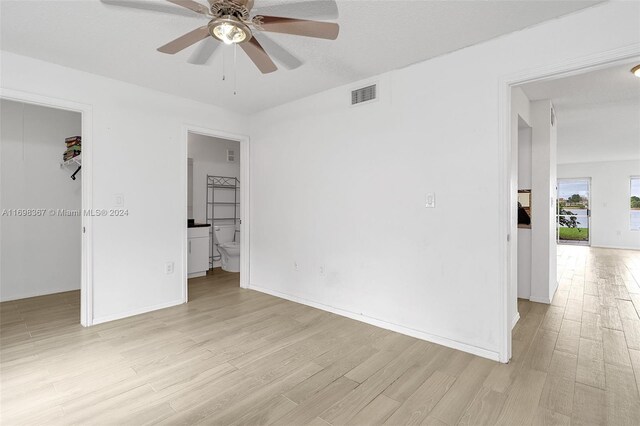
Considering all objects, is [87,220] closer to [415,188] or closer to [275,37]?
[275,37]

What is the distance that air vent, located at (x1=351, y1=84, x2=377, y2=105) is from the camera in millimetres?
3157

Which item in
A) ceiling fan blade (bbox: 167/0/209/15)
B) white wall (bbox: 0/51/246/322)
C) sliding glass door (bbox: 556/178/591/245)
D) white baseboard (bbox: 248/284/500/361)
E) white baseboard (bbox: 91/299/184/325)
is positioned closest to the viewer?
ceiling fan blade (bbox: 167/0/209/15)

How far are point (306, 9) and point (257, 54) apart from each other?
0.42 metres

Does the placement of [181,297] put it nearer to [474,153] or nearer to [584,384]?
[474,153]

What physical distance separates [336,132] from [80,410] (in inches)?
120

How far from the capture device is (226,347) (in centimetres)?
265

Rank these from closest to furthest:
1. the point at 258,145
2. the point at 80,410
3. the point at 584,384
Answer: the point at 80,410 < the point at 584,384 < the point at 258,145

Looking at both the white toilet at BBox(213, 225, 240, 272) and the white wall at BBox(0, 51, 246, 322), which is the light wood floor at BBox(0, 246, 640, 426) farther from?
the white toilet at BBox(213, 225, 240, 272)

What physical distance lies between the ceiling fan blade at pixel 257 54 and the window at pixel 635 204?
36.0ft

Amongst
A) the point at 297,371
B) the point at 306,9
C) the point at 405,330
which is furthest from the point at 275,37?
the point at 405,330

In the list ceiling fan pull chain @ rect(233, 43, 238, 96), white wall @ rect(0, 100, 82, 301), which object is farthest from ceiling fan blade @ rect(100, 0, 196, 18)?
white wall @ rect(0, 100, 82, 301)

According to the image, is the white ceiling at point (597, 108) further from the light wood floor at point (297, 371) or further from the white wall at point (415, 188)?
the light wood floor at point (297, 371)

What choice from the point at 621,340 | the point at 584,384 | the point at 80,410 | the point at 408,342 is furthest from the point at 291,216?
the point at 621,340

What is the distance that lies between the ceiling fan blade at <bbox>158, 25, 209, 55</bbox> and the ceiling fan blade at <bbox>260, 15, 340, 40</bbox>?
339 mm
